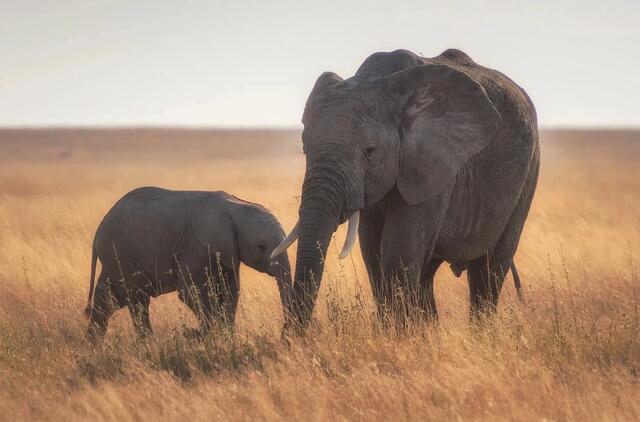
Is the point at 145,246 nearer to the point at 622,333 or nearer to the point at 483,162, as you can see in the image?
the point at 483,162

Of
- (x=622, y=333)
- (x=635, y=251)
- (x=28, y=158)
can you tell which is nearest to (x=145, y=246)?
(x=622, y=333)

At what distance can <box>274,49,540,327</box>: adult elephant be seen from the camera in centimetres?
706

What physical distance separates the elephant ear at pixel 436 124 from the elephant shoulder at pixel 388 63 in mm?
296

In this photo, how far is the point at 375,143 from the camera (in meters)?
7.22

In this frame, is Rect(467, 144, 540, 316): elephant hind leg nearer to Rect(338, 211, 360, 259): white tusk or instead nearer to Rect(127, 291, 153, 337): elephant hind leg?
Rect(338, 211, 360, 259): white tusk

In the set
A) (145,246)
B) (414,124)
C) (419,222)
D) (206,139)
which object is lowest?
(206,139)

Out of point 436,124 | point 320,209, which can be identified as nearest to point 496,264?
point 436,124

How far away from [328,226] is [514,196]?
243 cm

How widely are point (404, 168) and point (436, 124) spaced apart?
1.45ft

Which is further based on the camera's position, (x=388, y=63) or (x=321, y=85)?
(x=388, y=63)

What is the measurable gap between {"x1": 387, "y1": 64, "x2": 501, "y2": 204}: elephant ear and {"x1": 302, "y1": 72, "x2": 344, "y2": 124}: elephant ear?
1.38 ft

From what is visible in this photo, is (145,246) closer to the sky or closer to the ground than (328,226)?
closer to the ground

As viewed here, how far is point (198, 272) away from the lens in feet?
31.2

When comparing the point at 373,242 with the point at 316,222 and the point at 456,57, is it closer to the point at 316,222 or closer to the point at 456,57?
the point at 316,222
